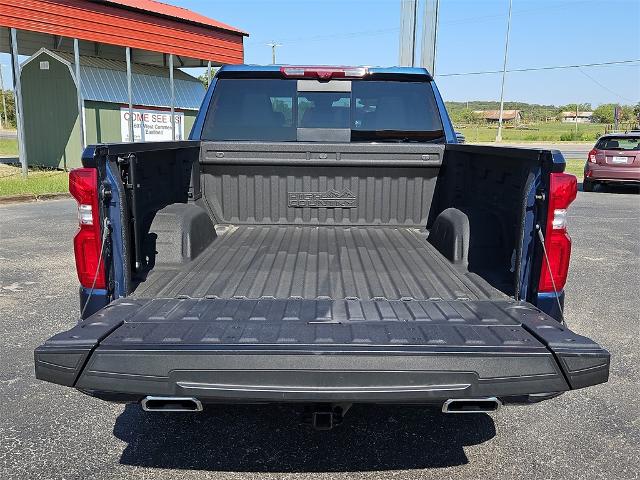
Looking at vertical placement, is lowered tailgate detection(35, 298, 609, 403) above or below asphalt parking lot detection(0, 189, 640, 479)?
above

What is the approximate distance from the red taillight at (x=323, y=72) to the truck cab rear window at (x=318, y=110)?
13 cm

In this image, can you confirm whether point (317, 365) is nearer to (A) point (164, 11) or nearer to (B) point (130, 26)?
(B) point (130, 26)

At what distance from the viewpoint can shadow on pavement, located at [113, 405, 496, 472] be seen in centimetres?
279

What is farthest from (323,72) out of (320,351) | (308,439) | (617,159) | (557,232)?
(617,159)

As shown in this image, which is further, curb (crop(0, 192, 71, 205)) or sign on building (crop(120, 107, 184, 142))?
sign on building (crop(120, 107, 184, 142))

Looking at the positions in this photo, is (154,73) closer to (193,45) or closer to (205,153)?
(193,45)

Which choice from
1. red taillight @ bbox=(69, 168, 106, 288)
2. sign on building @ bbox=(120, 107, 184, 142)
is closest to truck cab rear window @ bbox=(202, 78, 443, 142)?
red taillight @ bbox=(69, 168, 106, 288)

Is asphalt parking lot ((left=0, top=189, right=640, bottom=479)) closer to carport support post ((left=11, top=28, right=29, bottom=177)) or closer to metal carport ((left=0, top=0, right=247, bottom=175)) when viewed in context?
carport support post ((left=11, top=28, right=29, bottom=177))

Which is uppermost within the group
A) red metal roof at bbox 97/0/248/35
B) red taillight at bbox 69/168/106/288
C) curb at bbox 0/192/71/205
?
red metal roof at bbox 97/0/248/35

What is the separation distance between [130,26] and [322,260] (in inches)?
681

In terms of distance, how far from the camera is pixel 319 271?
10.8 ft

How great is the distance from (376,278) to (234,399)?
133 centimetres

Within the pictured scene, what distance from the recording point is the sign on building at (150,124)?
60.4 feet

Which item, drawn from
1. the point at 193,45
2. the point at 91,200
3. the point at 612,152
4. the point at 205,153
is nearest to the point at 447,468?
the point at 91,200
